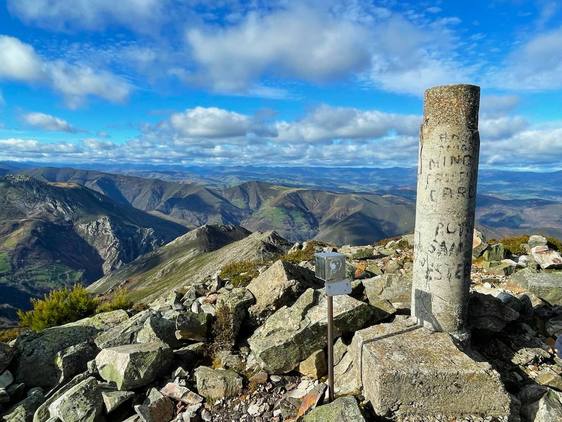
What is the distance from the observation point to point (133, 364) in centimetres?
940

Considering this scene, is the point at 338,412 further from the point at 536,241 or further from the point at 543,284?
the point at 536,241

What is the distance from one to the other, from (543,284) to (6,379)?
16.5 metres

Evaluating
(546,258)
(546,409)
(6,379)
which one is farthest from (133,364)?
(546,258)

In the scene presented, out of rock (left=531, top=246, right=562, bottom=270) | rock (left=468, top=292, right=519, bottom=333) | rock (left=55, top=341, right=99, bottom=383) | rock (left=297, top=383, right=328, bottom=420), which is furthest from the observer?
rock (left=531, top=246, right=562, bottom=270)

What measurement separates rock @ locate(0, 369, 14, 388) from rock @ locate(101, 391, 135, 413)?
3.38 metres

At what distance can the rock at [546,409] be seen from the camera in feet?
23.2

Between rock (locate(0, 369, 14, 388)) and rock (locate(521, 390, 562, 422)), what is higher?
rock (locate(521, 390, 562, 422))

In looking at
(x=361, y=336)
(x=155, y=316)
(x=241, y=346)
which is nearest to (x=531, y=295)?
(x=361, y=336)

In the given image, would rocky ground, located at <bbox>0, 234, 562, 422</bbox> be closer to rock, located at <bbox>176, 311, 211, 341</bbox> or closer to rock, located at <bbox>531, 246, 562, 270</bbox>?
rock, located at <bbox>176, 311, 211, 341</bbox>

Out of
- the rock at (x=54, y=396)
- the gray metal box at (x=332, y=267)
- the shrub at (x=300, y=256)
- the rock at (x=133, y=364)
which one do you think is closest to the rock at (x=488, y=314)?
the gray metal box at (x=332, y=267)

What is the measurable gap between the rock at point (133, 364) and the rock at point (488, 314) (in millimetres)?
7910

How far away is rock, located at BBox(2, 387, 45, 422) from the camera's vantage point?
352 inches

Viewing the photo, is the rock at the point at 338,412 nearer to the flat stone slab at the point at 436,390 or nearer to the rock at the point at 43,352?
the flat stone slab at the point at 436,390

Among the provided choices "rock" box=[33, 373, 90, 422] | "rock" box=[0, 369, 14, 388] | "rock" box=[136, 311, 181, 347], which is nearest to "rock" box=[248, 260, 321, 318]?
"rock" box=[136, 311, 181, 347]
